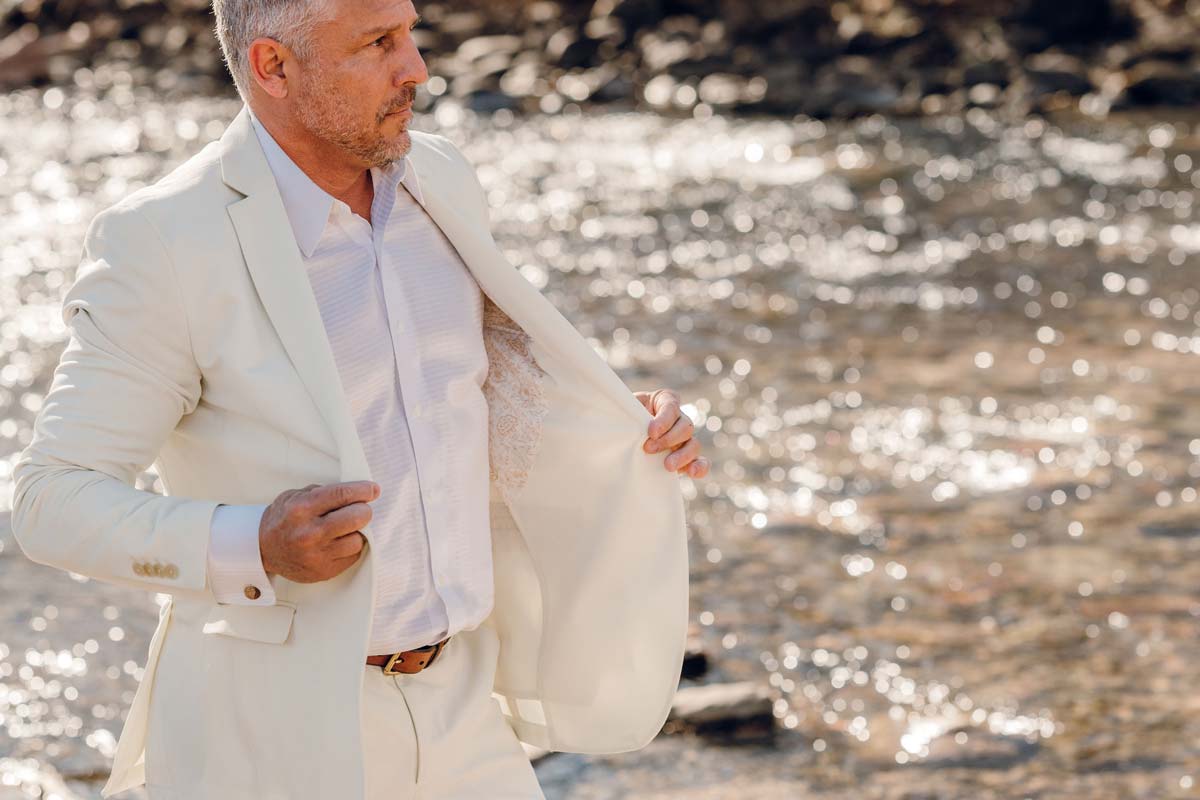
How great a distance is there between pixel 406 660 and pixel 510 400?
42 cm

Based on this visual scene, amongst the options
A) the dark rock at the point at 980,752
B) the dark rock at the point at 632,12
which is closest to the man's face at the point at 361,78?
the dark rock at the point at 980,752

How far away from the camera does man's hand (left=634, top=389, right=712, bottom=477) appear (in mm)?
2559

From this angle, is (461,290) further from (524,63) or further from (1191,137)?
(524,63)

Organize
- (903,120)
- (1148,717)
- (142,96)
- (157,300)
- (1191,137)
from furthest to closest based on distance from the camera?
(142,96), (903,120), (1191,137), (1148,717), (157,300)

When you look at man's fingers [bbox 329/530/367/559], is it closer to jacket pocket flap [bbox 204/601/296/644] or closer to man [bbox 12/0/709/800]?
man [bbox 12/0/709/800]

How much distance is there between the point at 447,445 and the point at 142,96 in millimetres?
18234

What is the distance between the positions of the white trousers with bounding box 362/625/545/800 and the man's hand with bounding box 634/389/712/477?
0.40 metres

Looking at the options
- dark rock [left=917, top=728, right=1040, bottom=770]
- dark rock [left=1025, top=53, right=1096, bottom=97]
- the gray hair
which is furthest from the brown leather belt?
dark rock [left=1025, top=53, right=1096, bottom=97]

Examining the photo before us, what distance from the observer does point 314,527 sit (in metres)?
2.10

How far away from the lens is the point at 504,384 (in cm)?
264

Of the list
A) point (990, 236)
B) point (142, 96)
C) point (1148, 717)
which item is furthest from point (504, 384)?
point (142, 96)

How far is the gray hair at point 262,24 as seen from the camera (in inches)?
91.0

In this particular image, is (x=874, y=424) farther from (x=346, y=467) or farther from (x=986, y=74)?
(x=986, y=74)

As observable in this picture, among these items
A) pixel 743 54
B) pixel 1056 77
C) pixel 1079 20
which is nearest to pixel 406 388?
pixel 1056 77
